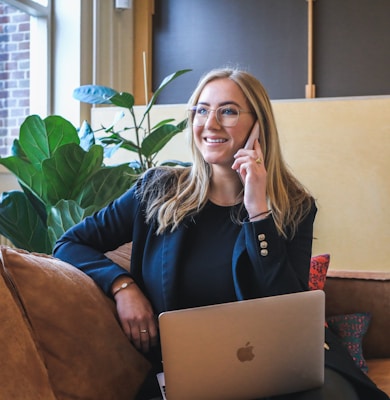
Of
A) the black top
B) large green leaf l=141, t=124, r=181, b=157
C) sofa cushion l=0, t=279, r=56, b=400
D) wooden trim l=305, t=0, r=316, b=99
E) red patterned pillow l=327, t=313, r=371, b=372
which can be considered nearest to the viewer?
sofa cushion l=0, t=279, r=56, b=400

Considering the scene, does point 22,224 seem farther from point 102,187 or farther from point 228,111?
point 228,111

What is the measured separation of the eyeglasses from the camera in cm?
178

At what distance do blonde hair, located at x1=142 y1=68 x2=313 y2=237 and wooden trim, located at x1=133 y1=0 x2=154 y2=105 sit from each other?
264 centimetres

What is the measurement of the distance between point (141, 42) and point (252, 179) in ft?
9.62

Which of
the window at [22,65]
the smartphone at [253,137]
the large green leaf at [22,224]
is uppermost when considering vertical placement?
the window at [22,65]

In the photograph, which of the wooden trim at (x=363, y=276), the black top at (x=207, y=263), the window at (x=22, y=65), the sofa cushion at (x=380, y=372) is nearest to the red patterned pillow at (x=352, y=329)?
the sofa cushion at (x=380, y=372)

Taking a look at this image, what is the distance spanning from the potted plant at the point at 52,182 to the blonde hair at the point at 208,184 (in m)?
0.47

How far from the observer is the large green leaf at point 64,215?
2252 millimetres

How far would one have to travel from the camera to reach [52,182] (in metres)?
2.38

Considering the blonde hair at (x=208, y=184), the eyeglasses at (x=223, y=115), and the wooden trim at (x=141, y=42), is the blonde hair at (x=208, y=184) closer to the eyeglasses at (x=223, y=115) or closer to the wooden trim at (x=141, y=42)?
the eyeglasses at (x=223, y=115)

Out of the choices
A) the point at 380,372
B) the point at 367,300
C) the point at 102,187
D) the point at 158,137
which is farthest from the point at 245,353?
the point at 158,137

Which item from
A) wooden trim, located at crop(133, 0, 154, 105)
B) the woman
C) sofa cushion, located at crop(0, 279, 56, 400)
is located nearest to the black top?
the woman

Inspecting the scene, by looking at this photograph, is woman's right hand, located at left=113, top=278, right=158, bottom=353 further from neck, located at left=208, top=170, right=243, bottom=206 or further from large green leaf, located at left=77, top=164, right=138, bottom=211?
large green leaf, located at left=77, top=164, right=138, bottom=211

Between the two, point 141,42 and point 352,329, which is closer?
point 352,329
